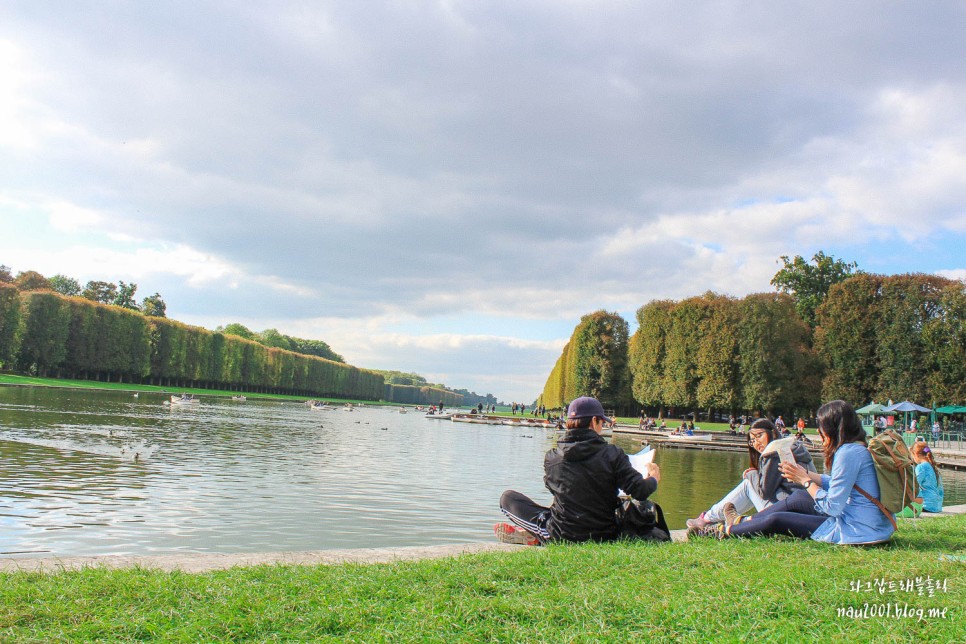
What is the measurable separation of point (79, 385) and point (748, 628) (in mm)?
73468

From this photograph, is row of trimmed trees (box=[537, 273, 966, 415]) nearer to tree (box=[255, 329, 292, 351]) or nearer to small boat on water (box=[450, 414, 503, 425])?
small boat on water (box=[450, 414, 503, 425])

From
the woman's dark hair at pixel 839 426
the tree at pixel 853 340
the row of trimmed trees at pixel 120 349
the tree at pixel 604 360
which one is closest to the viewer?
the woman's dark hair at pixel 839 426

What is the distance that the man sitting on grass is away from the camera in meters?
6.08

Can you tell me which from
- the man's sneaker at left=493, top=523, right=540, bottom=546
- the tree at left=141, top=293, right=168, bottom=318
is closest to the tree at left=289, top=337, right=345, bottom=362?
the tree at left=141, top=293, right=168, bottom=318

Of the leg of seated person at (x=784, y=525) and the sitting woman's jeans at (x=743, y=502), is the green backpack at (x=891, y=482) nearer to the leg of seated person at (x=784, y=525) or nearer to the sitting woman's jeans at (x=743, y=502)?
the leg of seated person at (x=784, y=525)

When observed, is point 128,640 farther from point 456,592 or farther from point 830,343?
point 830,343

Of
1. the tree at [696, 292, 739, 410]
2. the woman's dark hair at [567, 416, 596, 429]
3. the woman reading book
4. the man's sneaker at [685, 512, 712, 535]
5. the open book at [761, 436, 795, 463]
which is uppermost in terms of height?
the tree at [696, 292, 739, 410]

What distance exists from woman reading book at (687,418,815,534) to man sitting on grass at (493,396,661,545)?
1.71 metres

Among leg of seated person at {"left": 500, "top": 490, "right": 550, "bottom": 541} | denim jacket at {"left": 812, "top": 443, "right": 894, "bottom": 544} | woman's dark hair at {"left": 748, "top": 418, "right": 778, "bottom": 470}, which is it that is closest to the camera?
denim jacket at {"left": 812, "top": 443, "right": 894, "bottom": 544}

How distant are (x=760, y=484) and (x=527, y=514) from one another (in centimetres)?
266

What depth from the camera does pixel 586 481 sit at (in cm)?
625

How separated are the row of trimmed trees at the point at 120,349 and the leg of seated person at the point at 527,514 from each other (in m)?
70.2

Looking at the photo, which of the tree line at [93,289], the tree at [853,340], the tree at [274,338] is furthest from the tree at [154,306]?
the tree at [853,340]

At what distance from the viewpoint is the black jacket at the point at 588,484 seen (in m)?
6.07
